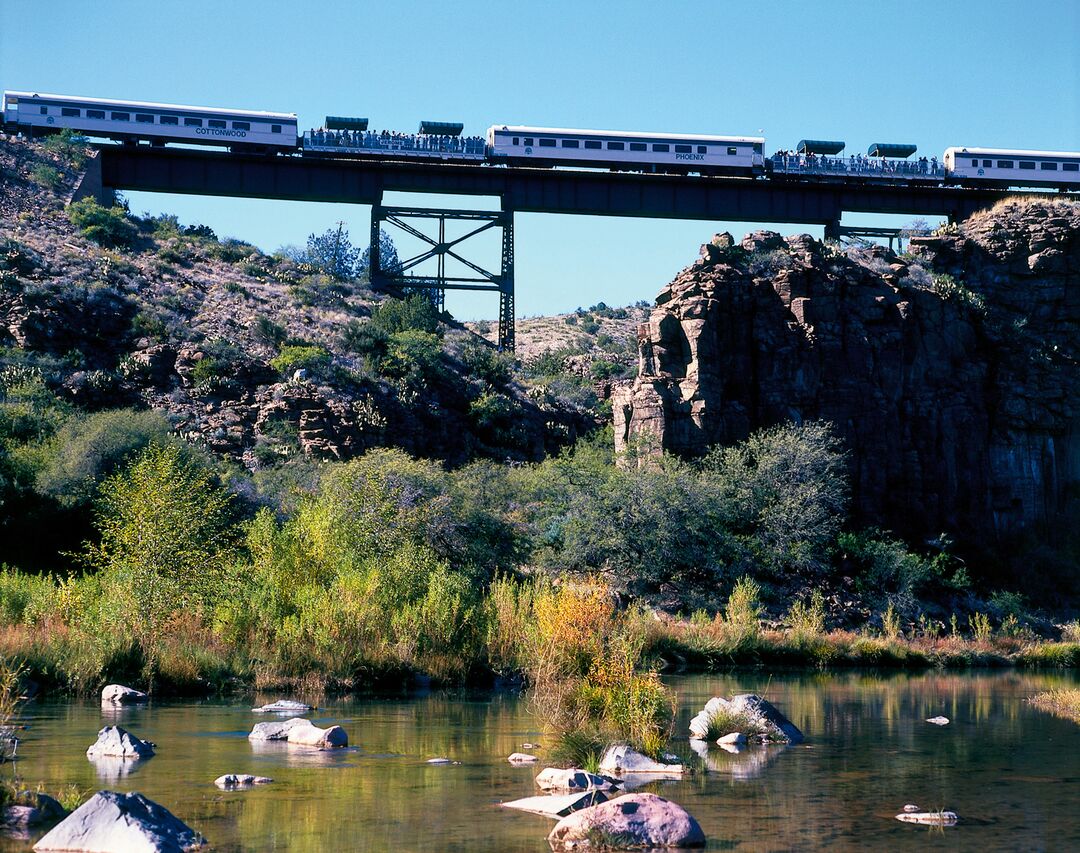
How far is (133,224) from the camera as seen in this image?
2862 inches

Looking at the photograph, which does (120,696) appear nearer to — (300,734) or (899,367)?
→ (300,734)

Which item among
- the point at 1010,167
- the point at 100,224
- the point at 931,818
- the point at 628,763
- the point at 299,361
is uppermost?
the point at 1010,167

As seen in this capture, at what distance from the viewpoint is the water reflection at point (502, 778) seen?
13461 mm

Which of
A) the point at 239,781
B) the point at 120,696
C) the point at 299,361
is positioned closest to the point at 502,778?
the point at 239,781

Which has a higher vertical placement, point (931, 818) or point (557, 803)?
point (557, 803)

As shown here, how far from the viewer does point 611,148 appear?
236ft

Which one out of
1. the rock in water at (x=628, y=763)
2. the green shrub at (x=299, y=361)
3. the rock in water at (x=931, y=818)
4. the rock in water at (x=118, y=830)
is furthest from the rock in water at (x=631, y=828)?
the green shrub at (x=299, y=361)

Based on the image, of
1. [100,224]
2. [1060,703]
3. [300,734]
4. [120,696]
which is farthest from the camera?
[100,224]

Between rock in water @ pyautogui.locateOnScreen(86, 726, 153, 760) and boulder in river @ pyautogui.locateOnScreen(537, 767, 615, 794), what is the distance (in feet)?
18.6

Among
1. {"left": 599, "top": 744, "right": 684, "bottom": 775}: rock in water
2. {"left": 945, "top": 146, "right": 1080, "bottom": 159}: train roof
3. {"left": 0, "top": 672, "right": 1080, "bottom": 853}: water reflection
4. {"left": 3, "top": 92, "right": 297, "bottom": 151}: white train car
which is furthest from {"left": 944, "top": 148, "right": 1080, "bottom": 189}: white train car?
{"left": 599, "top": 744, "right": 684, "bottom": 775}: rock in water

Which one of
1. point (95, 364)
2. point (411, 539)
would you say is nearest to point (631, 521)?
point (411, 539)

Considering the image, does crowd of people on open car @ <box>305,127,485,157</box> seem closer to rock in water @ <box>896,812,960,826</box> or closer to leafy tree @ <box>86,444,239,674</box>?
leafy tree @ <box>86,444,239,674</box>

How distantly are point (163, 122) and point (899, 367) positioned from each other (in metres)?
42.3

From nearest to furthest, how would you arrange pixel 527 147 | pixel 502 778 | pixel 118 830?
pixel 118 830 → pixel 502 778 → pixel 527 147
